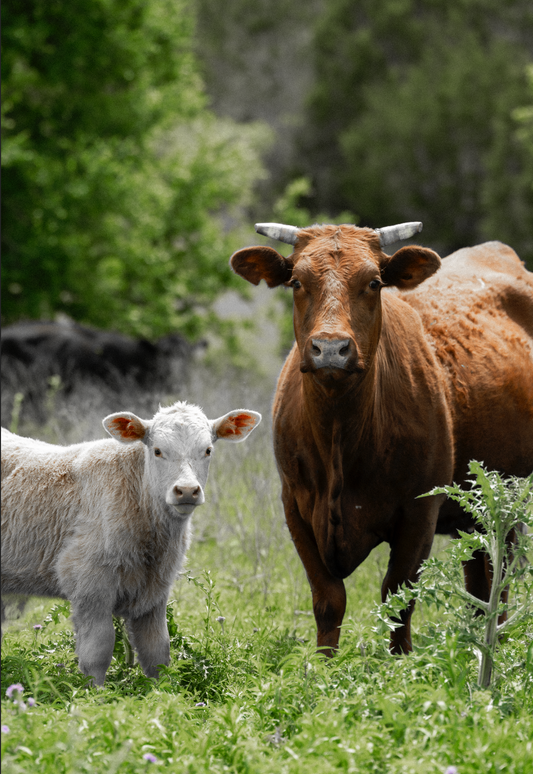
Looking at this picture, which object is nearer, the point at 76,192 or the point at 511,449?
the point at 511,449

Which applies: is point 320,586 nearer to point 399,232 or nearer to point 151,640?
point 151,640

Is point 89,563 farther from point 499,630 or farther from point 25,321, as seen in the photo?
point 25,321

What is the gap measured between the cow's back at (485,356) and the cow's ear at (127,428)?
183 centimetres

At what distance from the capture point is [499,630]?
11.2ft

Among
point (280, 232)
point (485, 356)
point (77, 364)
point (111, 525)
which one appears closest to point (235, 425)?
point (111, 525)

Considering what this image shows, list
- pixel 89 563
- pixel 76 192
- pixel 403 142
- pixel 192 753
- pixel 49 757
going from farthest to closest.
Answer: pixel 403 142, pixel 76 192, pixel 89 563, pixel 192 753, pixel 49 757

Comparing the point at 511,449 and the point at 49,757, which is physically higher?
the point at 511,449

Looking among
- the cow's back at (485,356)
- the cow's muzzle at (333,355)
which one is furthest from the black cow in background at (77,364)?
the cow's muzzle at (333,355)

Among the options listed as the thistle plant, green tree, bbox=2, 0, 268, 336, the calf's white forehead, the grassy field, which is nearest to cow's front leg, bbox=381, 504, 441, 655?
the grassy field

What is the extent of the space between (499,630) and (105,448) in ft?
6.49

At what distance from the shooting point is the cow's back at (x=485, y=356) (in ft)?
15.7

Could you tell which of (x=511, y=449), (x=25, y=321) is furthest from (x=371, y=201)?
(x=511, y=449)

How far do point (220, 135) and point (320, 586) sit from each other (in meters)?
13.8

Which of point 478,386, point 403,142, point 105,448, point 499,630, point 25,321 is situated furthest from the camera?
point 403,142
